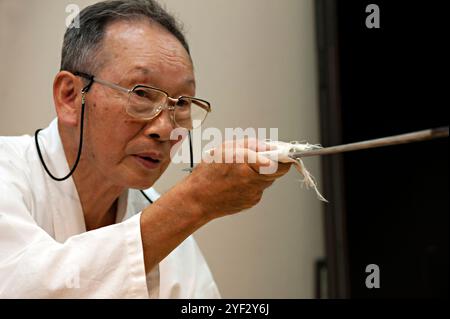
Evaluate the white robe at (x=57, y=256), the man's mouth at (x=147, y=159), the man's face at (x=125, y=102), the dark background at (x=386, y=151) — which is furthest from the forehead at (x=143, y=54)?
the dark background at (x=386, y=151)

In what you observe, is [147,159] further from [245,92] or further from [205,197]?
[245,92]

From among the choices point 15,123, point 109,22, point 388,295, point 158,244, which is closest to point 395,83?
point 388,295

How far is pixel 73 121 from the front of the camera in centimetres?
110

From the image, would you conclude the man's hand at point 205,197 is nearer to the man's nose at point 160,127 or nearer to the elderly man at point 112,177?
the elderly man at point 112,177

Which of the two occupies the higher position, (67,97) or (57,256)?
Result: (67,97)

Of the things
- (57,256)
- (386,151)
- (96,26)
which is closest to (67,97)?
(96,26)

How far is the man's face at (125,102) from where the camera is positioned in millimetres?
1017

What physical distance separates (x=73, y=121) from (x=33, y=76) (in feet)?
1.36

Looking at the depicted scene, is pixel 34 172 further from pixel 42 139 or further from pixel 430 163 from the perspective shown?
pixel 430 163

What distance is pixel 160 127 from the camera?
3.30 ft

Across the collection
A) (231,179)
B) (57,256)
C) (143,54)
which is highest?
(143,54)

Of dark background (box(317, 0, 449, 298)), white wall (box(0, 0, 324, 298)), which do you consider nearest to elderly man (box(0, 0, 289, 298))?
white wall (box(0, 0, 324, 298))

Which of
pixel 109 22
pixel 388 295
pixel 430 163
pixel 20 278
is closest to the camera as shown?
pixel 20 278

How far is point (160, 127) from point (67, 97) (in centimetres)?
24
